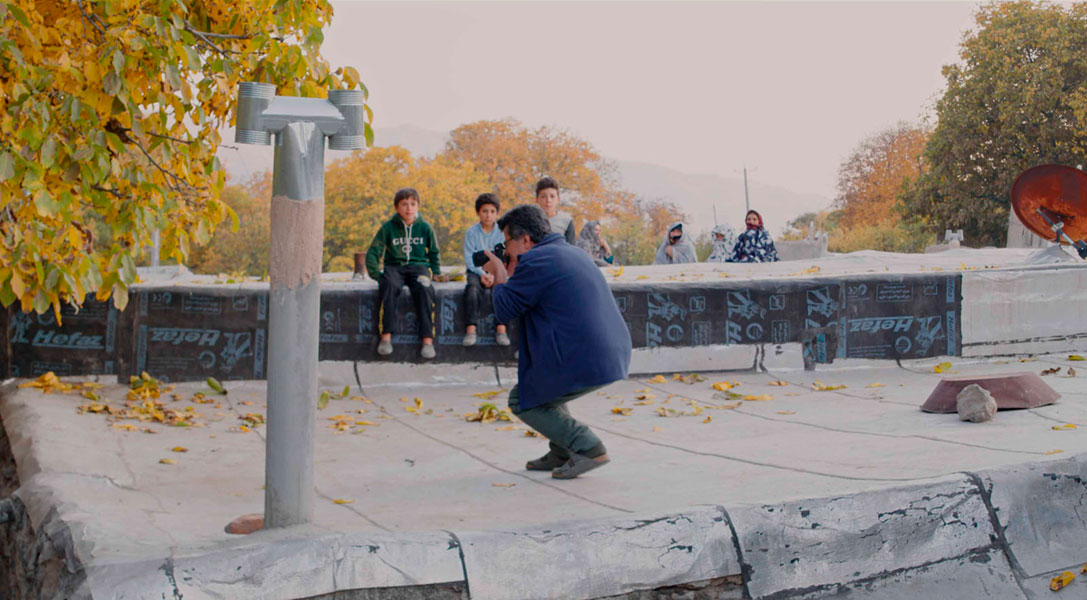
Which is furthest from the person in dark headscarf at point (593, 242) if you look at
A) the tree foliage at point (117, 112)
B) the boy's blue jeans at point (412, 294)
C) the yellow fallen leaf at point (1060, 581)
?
the yellow fallen leaf at point (1060, 581)

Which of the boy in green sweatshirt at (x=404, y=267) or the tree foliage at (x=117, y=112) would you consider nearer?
the tree foliage at (x=117, y=112)

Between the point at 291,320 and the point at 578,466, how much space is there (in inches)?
66.2

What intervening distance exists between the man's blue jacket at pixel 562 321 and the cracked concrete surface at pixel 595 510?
0.51 metres

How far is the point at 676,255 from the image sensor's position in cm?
1298

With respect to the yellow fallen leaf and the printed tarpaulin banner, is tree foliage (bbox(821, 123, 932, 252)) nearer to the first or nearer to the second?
the printed tarpaulin banner

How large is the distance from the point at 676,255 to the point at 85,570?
34.5ft

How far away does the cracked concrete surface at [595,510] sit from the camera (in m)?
3.30

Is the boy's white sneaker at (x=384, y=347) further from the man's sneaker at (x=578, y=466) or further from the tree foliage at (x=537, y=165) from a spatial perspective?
the tree foliage at (x=537, y=165)

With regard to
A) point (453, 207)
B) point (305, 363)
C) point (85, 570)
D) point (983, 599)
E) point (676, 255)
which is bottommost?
point (983, 599)

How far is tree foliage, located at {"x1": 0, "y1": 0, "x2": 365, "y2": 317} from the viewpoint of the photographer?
409 cm

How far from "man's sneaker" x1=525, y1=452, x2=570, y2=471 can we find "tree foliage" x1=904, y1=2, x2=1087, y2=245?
24.1 metres

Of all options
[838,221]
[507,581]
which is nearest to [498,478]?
[507,581]

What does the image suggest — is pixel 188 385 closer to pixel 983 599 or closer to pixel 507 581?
pixel 507 581

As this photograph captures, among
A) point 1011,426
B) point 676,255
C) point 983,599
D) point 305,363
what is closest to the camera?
point 305,363
